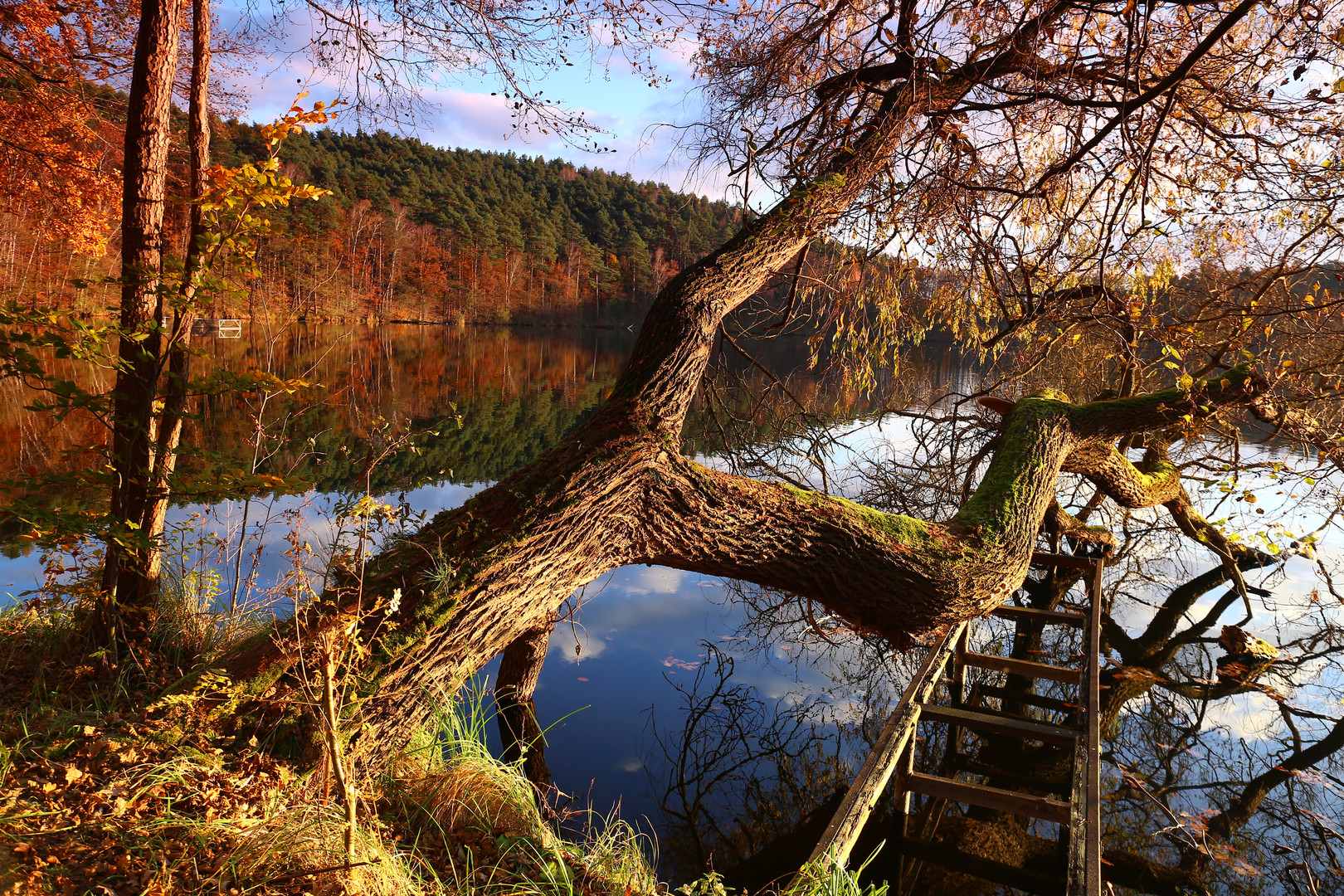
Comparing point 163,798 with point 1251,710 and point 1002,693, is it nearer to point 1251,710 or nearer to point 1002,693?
point 1002,693

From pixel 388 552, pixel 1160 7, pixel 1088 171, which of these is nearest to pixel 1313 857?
pixel 1088 171

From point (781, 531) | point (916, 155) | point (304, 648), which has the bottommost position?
point (304, 648)

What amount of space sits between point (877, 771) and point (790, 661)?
10.8ft

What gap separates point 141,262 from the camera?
3.25m

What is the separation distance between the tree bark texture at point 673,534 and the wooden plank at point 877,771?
59 centimetres

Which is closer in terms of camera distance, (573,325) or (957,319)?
(957,319)

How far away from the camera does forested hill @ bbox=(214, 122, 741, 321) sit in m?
45.7

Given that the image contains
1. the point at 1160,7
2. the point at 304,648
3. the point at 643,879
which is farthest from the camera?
the point at 1160,7

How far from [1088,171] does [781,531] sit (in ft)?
14.6

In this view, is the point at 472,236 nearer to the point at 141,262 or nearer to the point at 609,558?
the point at 141,262

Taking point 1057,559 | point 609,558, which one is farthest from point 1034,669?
point 609,558

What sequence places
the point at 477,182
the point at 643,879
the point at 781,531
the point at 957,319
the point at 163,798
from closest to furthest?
the point at 163,798 → the point at 643,879 → the point at 781,531 → the point at 957,319 → the point at 477,182

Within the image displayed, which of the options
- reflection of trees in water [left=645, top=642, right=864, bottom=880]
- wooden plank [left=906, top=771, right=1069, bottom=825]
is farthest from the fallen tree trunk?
reflection of trees in water [left=645, top=642, right=864, bottom=880]

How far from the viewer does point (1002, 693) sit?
21.3 ft
